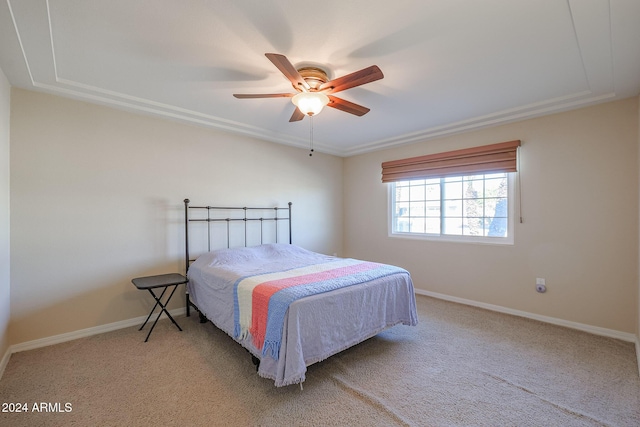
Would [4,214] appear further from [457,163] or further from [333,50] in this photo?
[457,163]

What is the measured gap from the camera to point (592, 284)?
2.88 metres

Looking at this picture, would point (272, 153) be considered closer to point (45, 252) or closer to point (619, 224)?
point (45, 252)

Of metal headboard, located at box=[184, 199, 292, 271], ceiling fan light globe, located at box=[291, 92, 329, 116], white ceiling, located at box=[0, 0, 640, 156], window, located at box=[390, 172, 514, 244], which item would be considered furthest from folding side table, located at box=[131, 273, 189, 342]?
window, located at box=[390, 172, 514, 244]

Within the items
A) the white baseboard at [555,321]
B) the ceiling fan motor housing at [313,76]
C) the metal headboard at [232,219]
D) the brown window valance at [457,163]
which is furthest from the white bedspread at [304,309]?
the brown window valance at [457,163]

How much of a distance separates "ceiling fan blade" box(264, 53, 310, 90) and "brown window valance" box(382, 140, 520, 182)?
2.54 m

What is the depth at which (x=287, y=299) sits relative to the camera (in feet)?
6.45

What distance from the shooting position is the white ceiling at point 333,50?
1605 millimetres

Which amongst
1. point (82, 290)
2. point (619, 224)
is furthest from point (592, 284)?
point (82, 290)

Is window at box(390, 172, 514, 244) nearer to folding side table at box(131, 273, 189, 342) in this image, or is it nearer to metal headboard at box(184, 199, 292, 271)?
metal headboard at box(184, 199, 292, 271)

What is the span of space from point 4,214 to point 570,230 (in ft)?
17.3

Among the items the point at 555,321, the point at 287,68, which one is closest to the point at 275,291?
the point at 287,68

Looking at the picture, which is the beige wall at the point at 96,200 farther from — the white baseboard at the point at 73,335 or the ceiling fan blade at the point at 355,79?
the ceiling fan blade at the point at 355,79

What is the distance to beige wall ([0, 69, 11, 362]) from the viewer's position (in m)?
2.24

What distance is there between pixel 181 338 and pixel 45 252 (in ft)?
4.82
